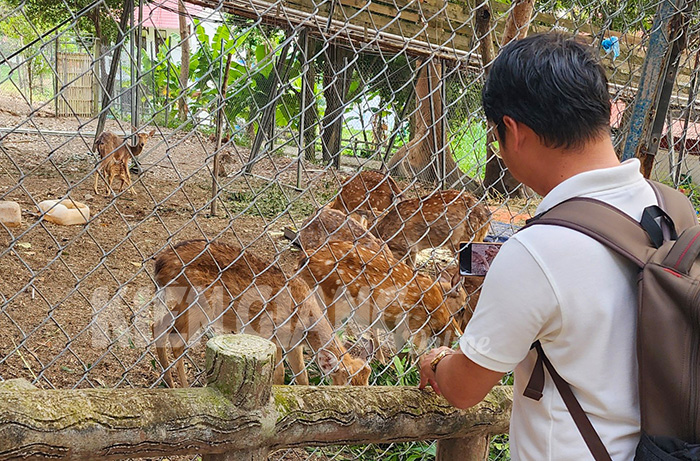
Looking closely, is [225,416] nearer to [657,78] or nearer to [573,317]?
[573,317]

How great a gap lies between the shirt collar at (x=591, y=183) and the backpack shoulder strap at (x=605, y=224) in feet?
0.07

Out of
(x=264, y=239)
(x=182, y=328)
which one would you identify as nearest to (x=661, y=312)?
(x=182, y=328)

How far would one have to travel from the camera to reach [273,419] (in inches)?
68.3

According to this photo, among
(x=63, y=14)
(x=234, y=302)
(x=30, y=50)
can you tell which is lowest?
(x=234, y=302)

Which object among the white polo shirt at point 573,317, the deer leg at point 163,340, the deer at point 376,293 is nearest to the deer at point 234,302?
the deer leg at point 163,340

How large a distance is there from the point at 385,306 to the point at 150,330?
64.5 inches

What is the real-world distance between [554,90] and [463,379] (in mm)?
627

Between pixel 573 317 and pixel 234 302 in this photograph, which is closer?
pixel 573 317

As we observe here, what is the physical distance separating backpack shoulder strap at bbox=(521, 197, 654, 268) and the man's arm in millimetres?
332

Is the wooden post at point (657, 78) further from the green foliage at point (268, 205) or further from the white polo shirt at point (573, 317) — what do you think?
the green foliage at point (268, 205)

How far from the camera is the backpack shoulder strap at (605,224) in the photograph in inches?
48.1

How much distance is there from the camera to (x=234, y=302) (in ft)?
13.0

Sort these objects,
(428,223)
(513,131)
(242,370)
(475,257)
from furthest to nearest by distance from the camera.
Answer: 1. (428,223)
2. (475,257)
3. (242,370)
4. (513,131)

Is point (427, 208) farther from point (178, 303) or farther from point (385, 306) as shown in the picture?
point (178, 303)
